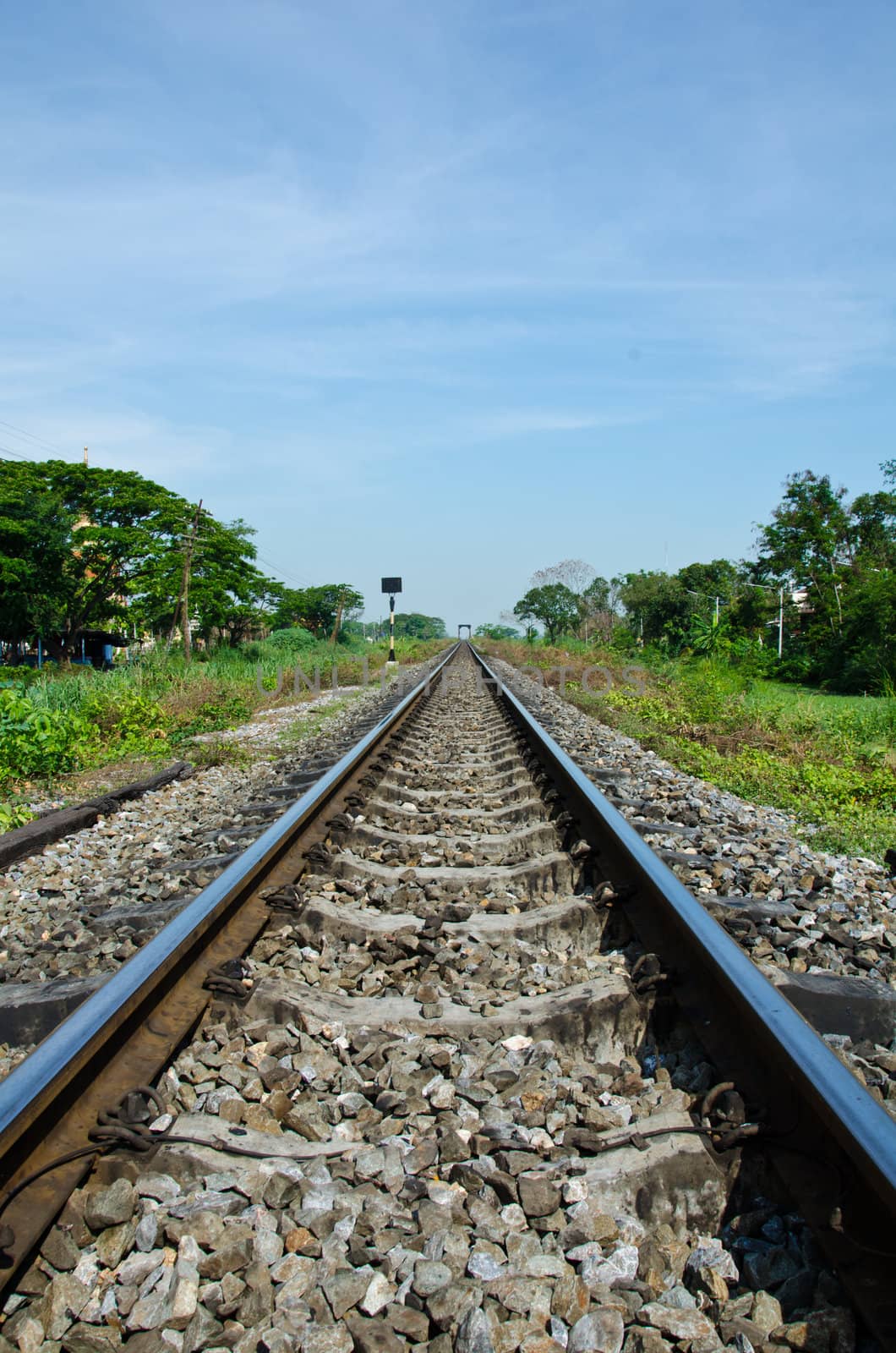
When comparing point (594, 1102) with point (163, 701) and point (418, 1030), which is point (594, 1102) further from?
point (163, 701)

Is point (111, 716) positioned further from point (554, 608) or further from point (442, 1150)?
point (554, 608)

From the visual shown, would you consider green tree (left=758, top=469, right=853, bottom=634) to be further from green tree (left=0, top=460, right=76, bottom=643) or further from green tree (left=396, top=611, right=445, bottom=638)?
green tree (left=396, top=611, right=445, bottom=638)

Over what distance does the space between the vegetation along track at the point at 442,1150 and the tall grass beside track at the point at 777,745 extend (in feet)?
8.79

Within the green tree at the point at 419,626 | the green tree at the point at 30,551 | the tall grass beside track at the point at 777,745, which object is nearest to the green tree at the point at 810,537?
the tall grass beside track at the point at 777,745

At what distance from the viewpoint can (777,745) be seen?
8.05 meters

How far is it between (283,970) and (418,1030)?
0.59 meters

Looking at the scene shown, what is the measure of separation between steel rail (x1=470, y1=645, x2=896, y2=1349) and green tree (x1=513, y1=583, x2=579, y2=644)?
138ft

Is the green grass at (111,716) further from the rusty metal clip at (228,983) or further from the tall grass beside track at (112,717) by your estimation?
the rusty metal clip at (228,983)

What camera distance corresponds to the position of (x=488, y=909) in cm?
331

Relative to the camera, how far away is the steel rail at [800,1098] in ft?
4.64

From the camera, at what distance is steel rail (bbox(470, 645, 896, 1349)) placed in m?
1.41

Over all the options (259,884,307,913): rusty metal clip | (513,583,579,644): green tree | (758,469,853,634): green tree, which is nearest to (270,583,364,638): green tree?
(513,583,579,644): green tree

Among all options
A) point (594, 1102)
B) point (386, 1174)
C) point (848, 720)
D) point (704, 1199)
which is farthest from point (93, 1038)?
point (848, 720)

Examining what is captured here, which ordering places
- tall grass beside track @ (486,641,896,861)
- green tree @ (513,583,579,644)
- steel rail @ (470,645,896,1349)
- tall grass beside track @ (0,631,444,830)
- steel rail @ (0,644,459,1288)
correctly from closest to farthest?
steel rail @ (470,645,896,1349)
steel rail @ (0,644,459,1288)
tall grass beside track @ (486,641,896,861)
tall grass beside track @ (0,631,444,830)
green tree @ (513,583,579,644)
